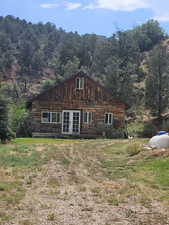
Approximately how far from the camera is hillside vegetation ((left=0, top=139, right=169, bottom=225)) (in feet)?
20.0

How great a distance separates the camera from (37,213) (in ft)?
20.3

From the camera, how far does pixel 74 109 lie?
92.9 feet

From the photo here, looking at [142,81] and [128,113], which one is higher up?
[142,81]

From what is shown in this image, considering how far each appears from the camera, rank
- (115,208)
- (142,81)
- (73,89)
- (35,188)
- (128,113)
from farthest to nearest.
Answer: (142,81)
(128,113)
(73,89)
(35,188)
(115,208)

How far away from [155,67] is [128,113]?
27.3ft

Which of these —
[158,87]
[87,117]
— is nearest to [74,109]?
[87,117]

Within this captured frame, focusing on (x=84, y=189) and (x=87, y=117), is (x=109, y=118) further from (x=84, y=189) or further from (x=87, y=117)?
(x=84, y=189)

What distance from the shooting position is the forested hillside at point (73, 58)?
48.5 m

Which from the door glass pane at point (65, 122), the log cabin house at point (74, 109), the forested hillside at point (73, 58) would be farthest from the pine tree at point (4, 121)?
the forested hillside at point (73, 58)

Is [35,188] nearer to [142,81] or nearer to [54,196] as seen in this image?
[54,196]

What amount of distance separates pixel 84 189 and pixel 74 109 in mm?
20067

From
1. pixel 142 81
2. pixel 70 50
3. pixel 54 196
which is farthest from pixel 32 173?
pixel 70 50

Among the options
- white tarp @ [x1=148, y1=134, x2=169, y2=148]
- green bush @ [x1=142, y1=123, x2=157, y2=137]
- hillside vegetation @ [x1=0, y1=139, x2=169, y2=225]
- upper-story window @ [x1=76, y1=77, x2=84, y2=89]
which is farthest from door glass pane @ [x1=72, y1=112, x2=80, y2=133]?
hillside vegetation @ [x1=0, y1=139, x2=169, y2=225]

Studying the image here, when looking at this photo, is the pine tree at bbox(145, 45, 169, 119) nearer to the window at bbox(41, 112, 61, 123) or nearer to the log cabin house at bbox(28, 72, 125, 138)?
the log cabin house at bbox(28, 72, 125, 138)
